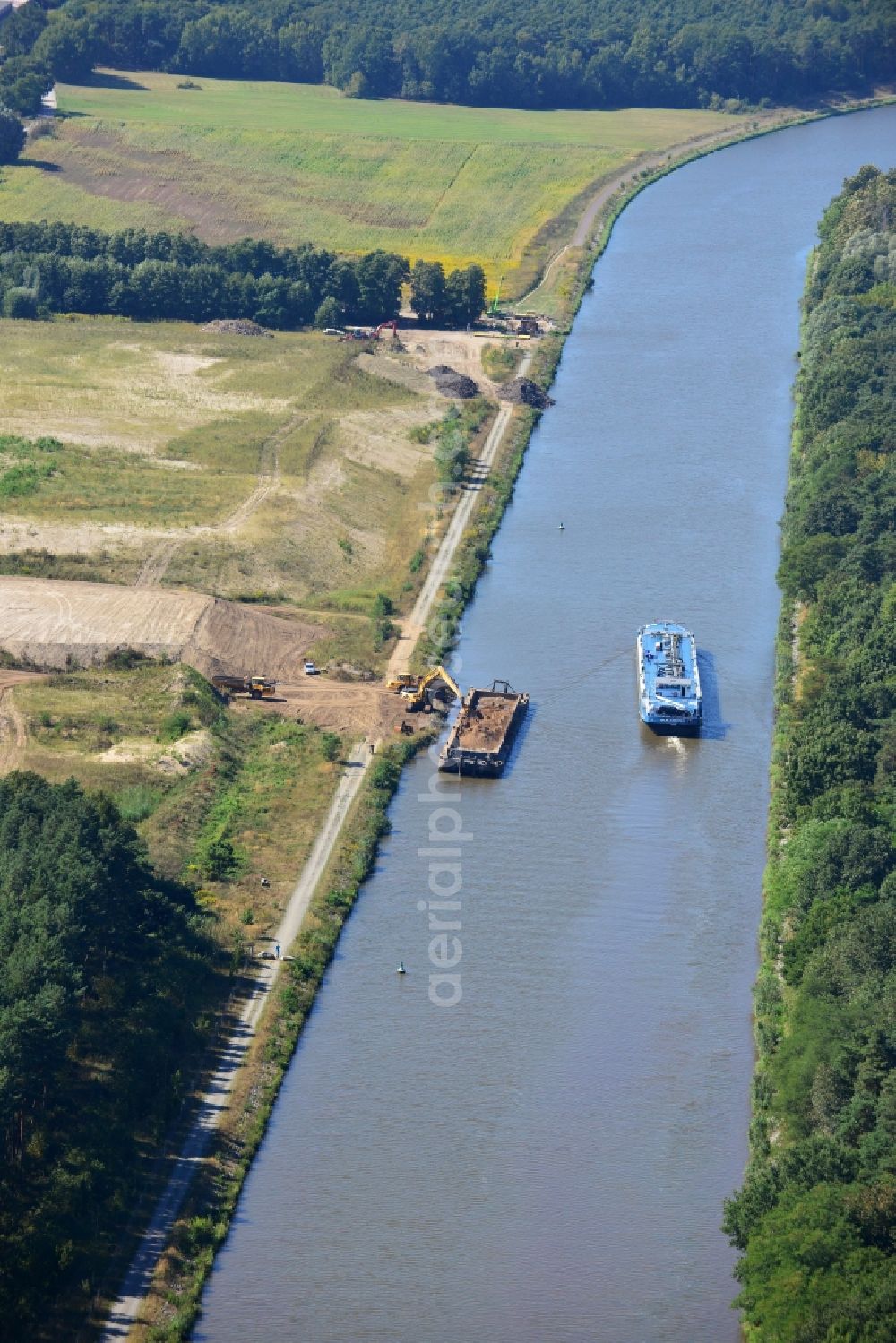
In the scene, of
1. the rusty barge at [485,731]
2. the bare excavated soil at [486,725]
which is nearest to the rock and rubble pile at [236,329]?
the rusty barge at [485,731]

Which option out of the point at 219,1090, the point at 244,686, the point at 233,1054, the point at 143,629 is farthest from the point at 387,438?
the point at 219,1090

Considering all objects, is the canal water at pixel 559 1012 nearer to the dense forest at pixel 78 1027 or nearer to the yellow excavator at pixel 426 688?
the yellow excavator at pixel 426 688

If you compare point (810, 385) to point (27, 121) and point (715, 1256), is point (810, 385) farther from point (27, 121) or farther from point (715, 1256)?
point (27, 121)

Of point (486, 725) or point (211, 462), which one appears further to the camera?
point (211, 462)

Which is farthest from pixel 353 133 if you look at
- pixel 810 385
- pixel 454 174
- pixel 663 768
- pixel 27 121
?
pixel 663 768

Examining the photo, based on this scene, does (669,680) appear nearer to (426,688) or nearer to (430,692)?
(430,692)
